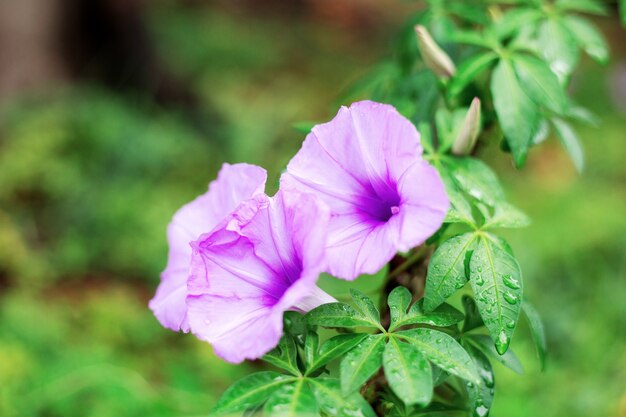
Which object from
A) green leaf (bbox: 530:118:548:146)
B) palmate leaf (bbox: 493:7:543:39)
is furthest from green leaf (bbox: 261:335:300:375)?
palmate leaf (bbox: 493:7:543:39)

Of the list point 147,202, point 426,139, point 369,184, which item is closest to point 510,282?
point 369,184

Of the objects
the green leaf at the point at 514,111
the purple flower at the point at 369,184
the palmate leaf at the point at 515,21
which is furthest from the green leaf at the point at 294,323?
the palmate leaf at the point at 515,21

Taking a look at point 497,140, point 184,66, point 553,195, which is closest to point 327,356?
point 497,140

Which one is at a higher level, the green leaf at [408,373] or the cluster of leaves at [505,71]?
the cluster of leaves at [505,71]

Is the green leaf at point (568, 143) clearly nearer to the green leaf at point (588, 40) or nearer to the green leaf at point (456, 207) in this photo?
the green leaf at point (588, 40)

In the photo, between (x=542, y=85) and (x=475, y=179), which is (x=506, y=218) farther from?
(x=542, y=85)

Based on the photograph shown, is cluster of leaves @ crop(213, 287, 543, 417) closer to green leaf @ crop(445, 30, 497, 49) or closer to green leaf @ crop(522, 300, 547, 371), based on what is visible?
green leaf @ crop(522, 300, 547, 371)
